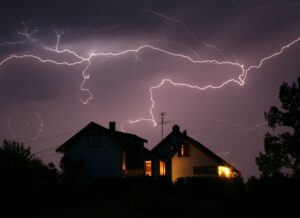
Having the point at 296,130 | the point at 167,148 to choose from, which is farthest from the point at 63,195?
the point at 167,148

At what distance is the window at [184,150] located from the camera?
4947 cm

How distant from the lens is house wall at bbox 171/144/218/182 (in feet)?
160

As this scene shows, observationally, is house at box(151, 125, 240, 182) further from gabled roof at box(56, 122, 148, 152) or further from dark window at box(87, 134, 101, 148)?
dark window at box(87, 134, 101, 148)

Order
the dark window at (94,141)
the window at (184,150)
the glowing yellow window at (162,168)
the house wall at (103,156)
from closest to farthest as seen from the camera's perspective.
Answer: the house wall at (103,156) → the dark window at (94,141) → the glowing yellow window at (162,168) → the window at (184,150)

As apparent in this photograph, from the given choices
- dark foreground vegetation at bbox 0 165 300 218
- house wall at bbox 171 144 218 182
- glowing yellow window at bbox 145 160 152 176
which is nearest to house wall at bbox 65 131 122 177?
glowing yellow window at bbox 145 160 152 176

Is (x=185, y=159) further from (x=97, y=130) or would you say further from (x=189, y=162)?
(x=97, y=130)

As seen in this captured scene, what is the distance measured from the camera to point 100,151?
3900 centimetres

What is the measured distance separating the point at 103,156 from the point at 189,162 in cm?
1319

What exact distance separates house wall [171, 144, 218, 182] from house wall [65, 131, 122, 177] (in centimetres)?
1205

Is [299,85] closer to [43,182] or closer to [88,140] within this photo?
[88,140]

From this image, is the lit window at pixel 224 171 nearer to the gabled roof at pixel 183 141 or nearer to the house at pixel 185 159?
the house at pixel 185 159

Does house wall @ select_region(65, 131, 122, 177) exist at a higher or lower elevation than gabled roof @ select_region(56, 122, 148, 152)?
lower

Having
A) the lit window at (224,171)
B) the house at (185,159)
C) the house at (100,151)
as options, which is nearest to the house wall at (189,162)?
the house at (185,159)

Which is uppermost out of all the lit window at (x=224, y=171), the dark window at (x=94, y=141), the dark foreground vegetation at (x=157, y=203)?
the dark window at (x=94, y=141)
